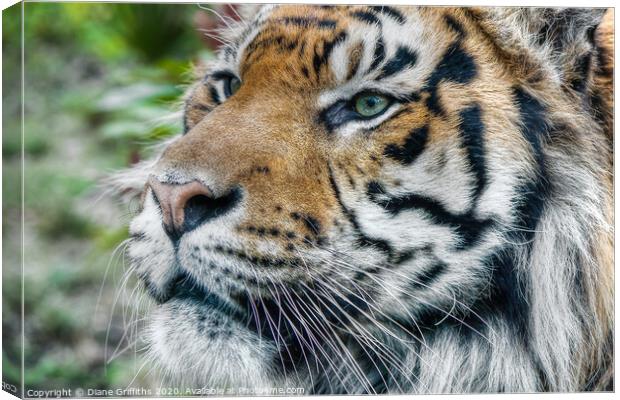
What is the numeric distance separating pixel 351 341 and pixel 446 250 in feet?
1.46

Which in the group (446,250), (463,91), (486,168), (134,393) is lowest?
(134,393)

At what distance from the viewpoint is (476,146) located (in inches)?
104

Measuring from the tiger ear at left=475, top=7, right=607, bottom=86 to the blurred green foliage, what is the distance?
4.37 ft

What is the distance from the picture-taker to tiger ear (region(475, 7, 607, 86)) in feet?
8.84

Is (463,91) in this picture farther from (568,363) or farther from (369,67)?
(568,363)

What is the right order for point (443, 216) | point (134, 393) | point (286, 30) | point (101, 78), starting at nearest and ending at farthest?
1. point (443, 216)
2. point (286, 30)
3. point (134, 393)
4. point (101, 78)

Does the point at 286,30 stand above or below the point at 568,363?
above

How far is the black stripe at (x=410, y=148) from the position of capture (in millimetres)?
2600

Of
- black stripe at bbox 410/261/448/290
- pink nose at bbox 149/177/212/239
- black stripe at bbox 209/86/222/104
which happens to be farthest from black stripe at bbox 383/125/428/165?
black stripe at bbox 209/86/222/104

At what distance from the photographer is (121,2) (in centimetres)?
327

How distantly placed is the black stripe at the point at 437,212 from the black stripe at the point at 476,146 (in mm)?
86

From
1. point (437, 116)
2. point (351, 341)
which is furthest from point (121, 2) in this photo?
point (351, 341)

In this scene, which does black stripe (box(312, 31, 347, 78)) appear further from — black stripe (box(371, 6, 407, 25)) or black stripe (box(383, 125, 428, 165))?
black stripe (box(383, 125, 428, 165))

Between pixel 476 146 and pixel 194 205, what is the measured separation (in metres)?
0.89
